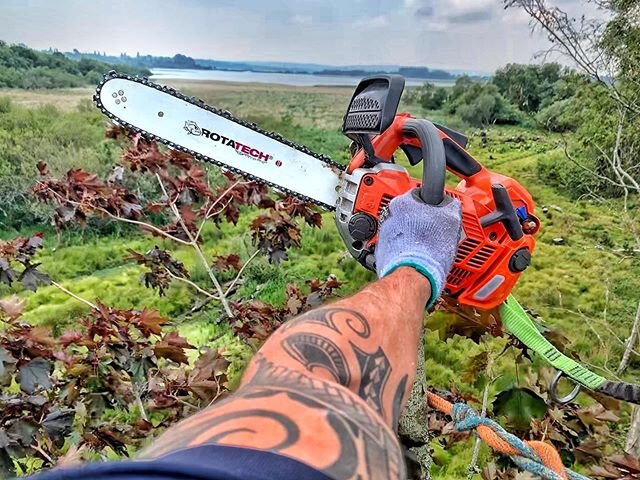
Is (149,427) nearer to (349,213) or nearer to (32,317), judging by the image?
(349,213)

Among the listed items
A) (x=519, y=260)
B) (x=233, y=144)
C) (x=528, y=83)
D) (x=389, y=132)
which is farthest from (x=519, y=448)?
(x=528, y=83)

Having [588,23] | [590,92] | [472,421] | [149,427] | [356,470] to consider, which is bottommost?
[149,427]

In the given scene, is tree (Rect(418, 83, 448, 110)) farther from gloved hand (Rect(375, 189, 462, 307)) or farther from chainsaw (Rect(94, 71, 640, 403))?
gloved hand (Rect(375, 189, 462, 307))

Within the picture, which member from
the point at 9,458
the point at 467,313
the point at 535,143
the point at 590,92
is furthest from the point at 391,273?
the point at 535,143

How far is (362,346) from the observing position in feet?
1.66

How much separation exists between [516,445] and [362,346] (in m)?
0.39

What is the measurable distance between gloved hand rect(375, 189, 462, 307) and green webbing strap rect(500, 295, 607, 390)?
31cm

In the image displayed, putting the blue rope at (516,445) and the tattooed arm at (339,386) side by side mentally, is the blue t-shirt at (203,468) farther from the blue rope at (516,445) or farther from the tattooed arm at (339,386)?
the blue rope at (516,445)

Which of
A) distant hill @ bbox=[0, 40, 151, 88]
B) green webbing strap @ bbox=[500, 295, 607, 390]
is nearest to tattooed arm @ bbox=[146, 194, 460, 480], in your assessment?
green webbing strap @ bbox=[500, 295, 607, 390]

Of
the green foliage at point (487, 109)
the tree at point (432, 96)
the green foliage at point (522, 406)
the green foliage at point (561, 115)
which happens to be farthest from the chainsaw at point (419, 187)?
the green foliage at point (487, 109)

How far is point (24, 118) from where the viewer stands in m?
5.87

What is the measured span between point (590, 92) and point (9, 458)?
9.44ft

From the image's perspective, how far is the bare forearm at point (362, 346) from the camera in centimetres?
47

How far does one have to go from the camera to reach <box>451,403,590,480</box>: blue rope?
733 mm
